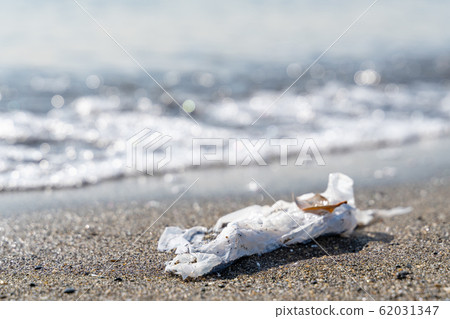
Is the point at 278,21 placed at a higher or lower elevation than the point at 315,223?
higher

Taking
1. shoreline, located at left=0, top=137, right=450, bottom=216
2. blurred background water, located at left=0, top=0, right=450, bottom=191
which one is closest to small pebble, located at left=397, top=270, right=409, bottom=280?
shoreline, located at left=0, top=137, right=450, bottom=216

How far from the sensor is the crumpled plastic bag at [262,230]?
2.83 meters

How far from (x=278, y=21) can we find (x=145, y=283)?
12288 mm

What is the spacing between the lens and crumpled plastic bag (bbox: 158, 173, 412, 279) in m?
2.83

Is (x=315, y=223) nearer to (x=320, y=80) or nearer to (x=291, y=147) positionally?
(x=291, y=147)

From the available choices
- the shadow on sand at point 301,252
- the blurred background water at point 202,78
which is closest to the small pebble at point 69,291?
the shadow on sand at point 301,252

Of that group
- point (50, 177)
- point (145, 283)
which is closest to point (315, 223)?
point (145, 283)

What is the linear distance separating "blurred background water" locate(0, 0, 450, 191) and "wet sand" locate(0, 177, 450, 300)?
113 centimetres

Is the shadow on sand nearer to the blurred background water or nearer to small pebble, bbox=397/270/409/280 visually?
small pebble, bbox=397/270/409/280

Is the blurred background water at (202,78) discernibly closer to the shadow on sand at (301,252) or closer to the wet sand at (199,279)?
the wet sand at (199,279)

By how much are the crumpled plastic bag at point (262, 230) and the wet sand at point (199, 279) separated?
0.22 feet

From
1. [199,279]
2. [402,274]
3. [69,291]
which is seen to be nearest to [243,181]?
[199,279]

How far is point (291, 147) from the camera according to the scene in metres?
6.00

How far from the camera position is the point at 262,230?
312cm
